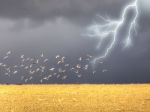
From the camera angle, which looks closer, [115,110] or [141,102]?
[115,110]

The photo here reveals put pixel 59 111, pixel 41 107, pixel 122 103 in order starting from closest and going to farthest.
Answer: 1. pixel 59 111
2. pixel 41 107
3. pixel 122 103

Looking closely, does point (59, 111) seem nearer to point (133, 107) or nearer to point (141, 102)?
point (133, 107)

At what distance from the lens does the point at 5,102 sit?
147ft

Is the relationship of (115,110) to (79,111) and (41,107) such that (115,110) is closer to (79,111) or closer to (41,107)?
(79,111)

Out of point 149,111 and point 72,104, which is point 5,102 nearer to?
point 72,104

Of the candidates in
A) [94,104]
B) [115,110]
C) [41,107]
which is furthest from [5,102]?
[115,110]

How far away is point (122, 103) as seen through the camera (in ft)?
144

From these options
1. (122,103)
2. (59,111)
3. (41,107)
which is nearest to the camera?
(59,111)

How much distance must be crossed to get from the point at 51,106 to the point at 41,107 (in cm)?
102

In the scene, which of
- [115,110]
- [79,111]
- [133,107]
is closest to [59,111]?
[79,111]

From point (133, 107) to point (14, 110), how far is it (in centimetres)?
1030

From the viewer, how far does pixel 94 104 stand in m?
42.6

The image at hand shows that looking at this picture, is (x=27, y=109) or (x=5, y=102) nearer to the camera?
(x=27, y=109)

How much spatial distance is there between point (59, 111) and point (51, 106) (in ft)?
11.7
